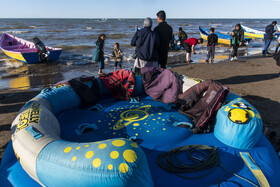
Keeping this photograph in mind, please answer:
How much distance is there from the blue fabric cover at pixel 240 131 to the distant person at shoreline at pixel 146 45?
2.01 meters

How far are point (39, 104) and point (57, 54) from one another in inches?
334

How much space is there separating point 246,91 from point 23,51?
37.5 ft

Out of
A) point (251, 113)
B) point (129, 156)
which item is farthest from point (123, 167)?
point (251, 113)

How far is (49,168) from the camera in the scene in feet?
6.24

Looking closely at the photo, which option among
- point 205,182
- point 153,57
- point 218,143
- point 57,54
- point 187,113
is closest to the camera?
point 205,182

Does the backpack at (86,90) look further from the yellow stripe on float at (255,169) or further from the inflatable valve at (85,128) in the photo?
the yellow stripe on float at (255,169)

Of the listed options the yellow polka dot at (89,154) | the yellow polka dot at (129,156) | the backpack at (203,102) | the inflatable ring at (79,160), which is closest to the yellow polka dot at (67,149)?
the inflatable ring at (79,160)

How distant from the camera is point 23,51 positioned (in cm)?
1129

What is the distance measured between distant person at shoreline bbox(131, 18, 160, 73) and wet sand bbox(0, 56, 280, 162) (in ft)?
8.29

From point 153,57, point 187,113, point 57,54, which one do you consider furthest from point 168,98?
point 57,54

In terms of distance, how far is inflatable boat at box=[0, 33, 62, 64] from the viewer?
9719 millimetres

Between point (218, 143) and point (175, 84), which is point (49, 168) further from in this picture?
point (175, 84)

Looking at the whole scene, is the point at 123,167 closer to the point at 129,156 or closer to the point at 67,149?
the point at 129,156

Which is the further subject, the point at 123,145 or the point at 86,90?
the point at 86,90
